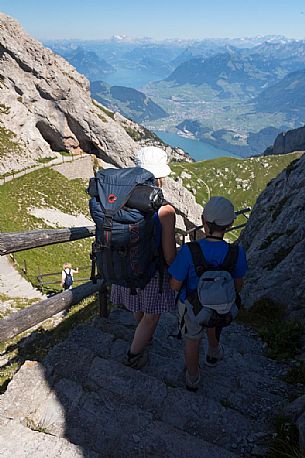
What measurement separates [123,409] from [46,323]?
6667 mm

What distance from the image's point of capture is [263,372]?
664 cm

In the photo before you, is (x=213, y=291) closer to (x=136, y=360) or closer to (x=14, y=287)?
(x=136, y=360)

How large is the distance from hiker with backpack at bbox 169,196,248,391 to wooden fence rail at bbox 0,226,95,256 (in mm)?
2565

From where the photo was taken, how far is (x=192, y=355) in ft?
18.3

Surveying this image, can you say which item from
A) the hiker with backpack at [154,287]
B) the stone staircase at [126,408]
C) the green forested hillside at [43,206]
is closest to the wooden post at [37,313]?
the stone staircase at [126,408]

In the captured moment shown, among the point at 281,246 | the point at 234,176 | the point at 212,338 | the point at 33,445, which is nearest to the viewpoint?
the point at 33,445

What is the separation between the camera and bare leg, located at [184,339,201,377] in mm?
5496

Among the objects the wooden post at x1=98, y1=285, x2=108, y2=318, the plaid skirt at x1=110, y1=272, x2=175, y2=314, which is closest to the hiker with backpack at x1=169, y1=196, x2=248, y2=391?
the plaid skirt at x1=110, y1=272, x2=175, y2=314

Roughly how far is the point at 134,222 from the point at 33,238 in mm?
2483

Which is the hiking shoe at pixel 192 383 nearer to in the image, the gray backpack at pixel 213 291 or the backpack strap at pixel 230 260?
the gray backpack at pixel 213 291

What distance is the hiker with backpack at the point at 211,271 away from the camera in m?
4.86

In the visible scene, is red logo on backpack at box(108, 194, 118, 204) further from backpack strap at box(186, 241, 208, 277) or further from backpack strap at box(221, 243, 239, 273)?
backpack strap at box(221, 243, 239, 273)

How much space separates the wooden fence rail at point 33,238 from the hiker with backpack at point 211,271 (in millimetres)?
2565

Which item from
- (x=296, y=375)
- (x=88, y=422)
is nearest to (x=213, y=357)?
(x=296, y=375)
